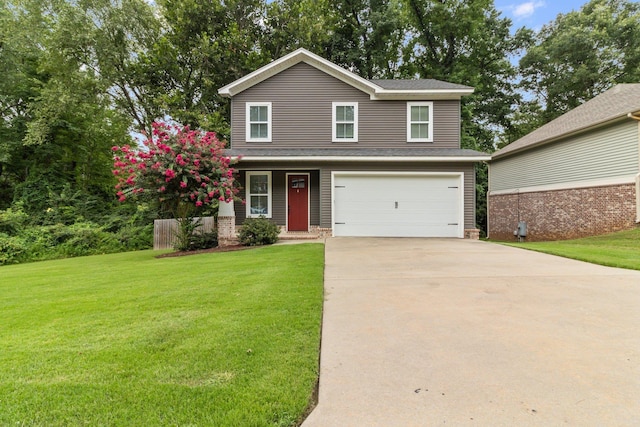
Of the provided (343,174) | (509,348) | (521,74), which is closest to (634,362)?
(509,348)

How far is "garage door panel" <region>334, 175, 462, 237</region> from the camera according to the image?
425 inches

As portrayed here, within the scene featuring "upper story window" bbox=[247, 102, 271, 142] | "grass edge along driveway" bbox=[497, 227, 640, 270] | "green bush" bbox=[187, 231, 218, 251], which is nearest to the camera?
"grass edge along driveway" bbox=[497, 227, 640, 270]

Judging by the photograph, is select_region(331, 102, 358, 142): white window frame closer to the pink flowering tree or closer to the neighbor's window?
the neighbor's window

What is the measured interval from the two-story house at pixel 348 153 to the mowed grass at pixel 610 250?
10.1 ft

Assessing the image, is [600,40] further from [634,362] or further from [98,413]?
[98,413]

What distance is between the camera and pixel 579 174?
1189 cm

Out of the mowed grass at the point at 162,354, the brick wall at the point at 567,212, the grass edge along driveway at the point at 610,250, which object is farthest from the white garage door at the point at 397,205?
the mowed grass at the point at 162,354

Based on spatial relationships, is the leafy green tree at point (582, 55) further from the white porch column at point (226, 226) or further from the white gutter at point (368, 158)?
the white porch column at point (226, 226)

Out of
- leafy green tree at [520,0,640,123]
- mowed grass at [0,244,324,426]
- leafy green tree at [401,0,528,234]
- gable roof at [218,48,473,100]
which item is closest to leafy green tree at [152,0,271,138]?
gable roof at [218,48,473,100]

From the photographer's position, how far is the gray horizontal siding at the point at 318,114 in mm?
11789

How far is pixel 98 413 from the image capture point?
1764mm

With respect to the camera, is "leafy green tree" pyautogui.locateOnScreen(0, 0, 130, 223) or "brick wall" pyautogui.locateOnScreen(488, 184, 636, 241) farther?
"leafy green tree" pyautogui.locateOnScreen(0, 0, 130, 223)

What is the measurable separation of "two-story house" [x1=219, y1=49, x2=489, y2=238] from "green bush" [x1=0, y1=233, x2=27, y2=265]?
7.38 meters

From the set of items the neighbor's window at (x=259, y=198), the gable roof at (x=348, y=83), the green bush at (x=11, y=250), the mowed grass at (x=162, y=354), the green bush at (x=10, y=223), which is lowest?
the green bush at (x=11, y=250)
